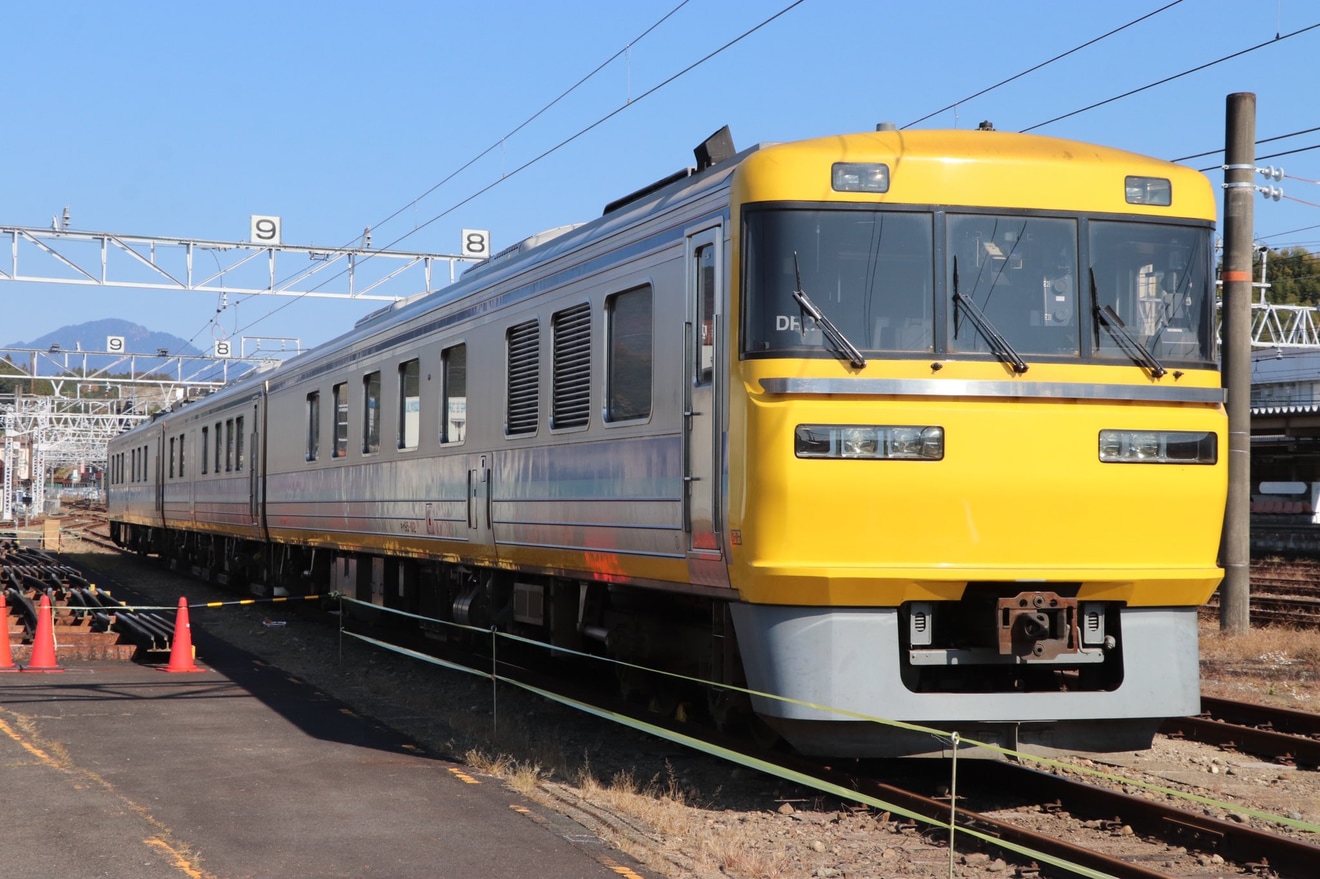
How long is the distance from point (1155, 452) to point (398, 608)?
32.2 ft

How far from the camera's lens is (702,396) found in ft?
26.5

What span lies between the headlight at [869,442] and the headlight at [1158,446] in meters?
0.91

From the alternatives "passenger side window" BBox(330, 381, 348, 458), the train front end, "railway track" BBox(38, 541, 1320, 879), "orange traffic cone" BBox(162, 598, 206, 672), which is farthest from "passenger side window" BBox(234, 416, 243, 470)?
the train front end

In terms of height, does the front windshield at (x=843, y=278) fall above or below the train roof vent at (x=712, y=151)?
below

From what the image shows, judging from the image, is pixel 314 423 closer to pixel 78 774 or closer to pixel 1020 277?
pixel 78 774

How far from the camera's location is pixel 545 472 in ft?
34.4

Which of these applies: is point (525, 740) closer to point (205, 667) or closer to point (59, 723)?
point (59, 723)

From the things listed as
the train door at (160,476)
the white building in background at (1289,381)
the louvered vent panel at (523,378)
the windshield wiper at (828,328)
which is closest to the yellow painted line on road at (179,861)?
the windshield wiper at (828,328)

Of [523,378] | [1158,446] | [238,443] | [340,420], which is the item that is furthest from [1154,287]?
[238,443]

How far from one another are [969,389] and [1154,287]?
1.26 m

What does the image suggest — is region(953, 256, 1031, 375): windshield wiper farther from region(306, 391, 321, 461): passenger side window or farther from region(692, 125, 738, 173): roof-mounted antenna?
region(306, 391, 321, 461): passenger side window

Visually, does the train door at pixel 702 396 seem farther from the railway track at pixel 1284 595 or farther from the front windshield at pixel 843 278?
the railway track at pixel 1284 595

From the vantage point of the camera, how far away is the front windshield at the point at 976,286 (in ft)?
24.7

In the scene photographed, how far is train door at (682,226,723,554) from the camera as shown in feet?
25.8
